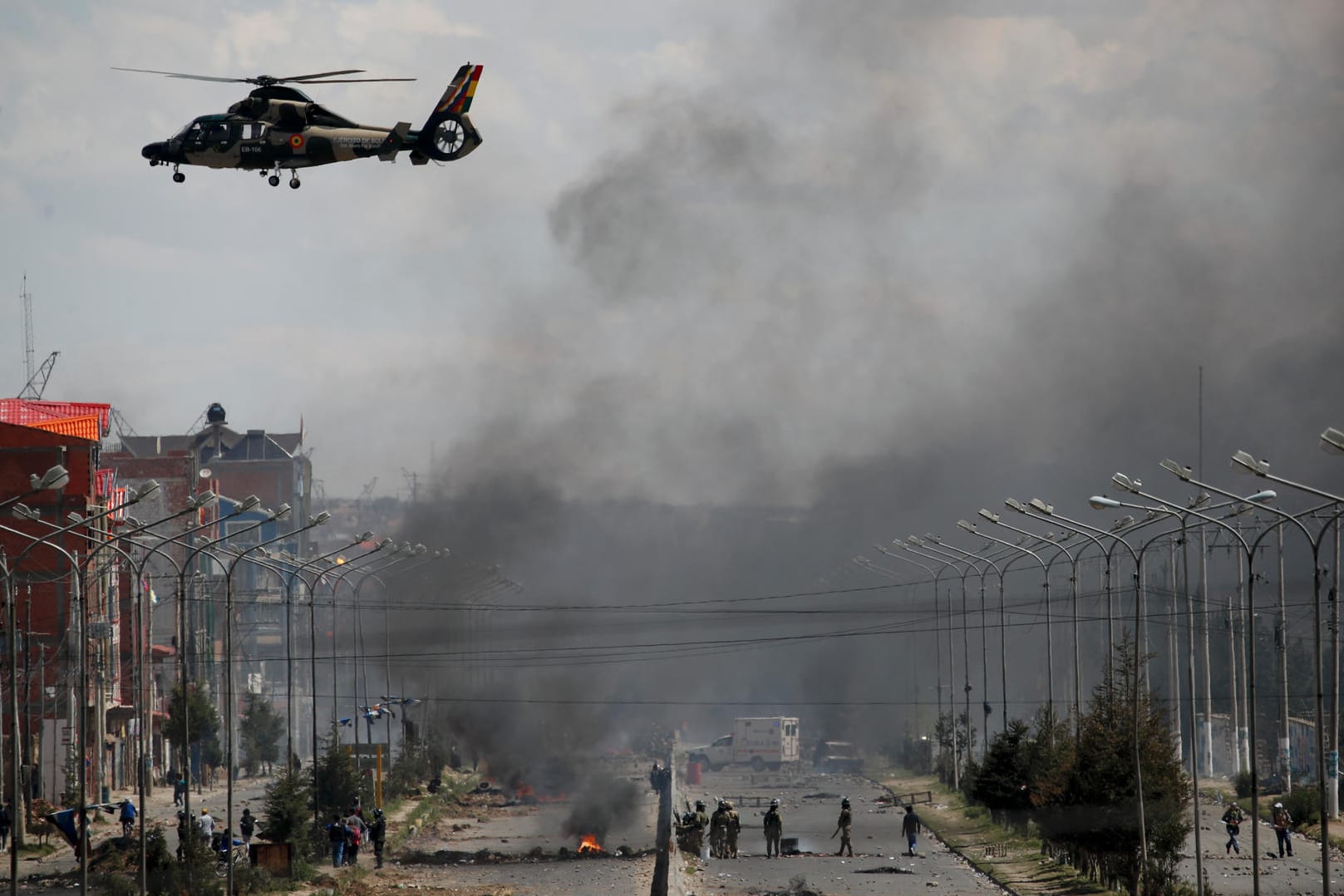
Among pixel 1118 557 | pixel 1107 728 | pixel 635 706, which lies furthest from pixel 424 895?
pixel 635 706

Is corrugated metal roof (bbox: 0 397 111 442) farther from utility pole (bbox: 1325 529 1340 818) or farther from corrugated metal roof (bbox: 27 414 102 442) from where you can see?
utility pole (bbox: 1325 529 1340 818)

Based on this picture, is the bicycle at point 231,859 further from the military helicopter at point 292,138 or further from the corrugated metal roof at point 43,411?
the corrugated metal roof at point 43,411

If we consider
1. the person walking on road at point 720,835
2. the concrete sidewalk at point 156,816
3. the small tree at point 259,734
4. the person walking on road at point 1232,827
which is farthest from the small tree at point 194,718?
the person walking on road at point 1232,827

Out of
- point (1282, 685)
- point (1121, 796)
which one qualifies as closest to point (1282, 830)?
point (1121, 796)

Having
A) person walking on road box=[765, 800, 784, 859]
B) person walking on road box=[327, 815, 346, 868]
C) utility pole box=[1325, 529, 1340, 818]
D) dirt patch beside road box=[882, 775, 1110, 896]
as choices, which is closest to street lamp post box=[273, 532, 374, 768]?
person walking on road box=[327, 815, 346, 868]

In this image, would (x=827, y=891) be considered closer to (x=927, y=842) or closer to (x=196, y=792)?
(x=927, y=842)

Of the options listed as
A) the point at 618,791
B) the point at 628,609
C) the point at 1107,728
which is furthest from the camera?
the point at 628,609
